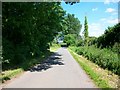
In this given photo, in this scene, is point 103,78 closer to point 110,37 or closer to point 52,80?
point 52,80

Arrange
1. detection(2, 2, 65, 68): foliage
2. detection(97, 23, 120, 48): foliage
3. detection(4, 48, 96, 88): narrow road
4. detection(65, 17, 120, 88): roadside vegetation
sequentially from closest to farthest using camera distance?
detection(4, 48, 96, 88): narrow road
detection(65, 17, 120, 88): roadside vegetation
detection(2, 2, 65, 68): foliage
detection(97, 23, 120, 48): foliage

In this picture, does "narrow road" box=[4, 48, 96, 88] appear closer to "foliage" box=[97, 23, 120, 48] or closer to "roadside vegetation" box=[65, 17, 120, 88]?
"roadside vegetation" box=[65, 17, 120, 88]

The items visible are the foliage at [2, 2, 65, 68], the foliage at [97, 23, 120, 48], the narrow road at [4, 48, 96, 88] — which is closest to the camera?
the narrow road at [4, 48, 96, 88]

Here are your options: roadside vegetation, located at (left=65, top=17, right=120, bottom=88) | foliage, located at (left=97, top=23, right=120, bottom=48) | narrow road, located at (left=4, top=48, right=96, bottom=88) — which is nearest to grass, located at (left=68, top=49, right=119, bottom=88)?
roadside vegetation, located at (left=65, top=17, right=120, bottom=88)

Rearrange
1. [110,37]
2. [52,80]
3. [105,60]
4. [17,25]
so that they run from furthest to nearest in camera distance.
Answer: [110,37], [17,25], [105,60], [52,80]

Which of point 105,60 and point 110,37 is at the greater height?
point 110,37

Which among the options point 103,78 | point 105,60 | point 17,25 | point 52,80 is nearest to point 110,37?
point 105,60

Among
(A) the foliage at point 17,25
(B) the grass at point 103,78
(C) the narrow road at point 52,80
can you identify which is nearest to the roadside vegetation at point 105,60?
(B) the grass at point 103,78

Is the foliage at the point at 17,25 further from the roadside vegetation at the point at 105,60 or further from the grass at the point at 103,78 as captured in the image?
the grass at the point at 103,78

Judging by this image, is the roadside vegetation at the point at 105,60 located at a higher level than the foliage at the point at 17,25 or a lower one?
lower

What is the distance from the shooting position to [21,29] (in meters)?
22.4

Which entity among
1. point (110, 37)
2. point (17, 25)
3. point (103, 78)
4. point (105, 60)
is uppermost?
point (17, 25)

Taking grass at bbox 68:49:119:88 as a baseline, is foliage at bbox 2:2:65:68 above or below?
above

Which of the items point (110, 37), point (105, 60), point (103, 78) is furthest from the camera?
point (110, 37)
